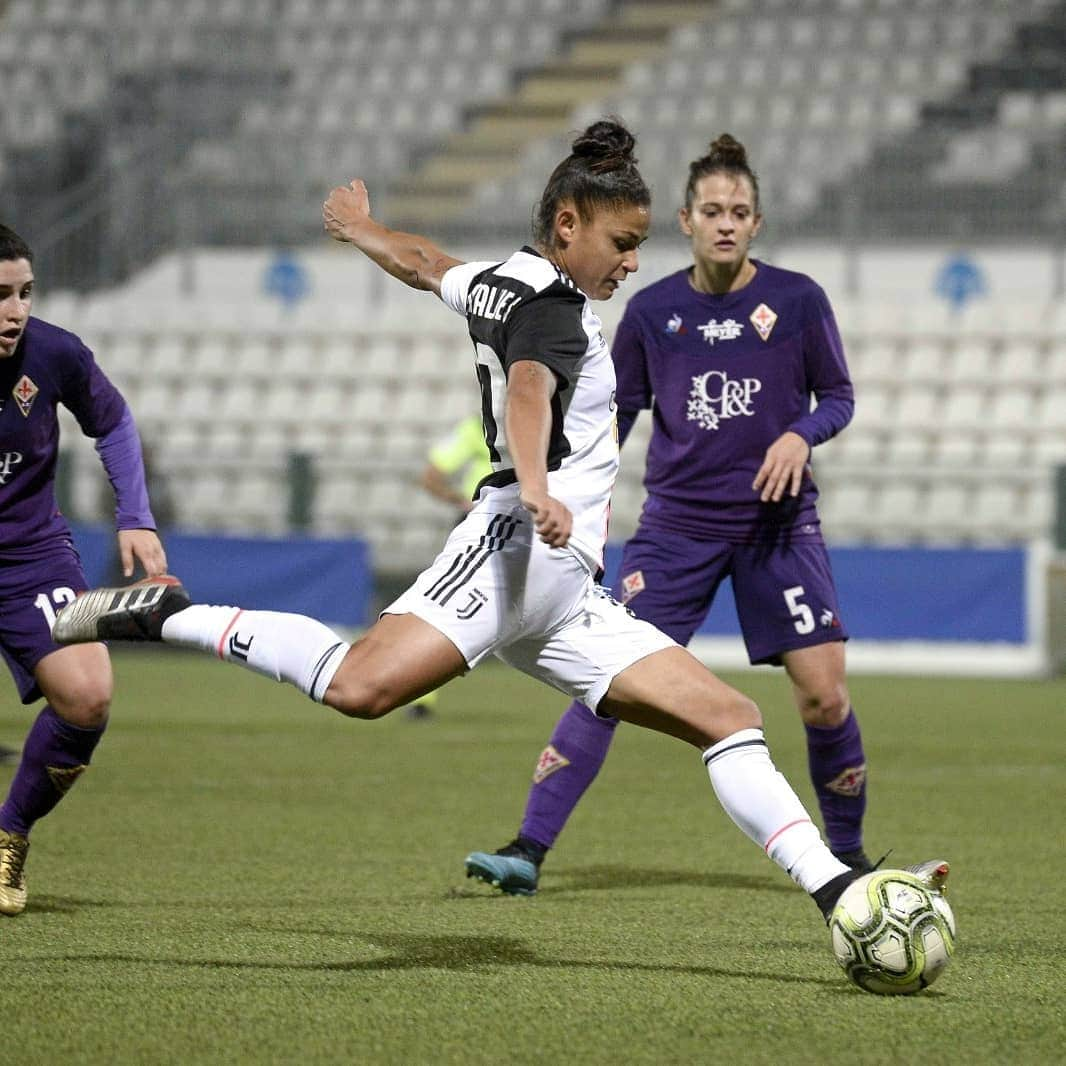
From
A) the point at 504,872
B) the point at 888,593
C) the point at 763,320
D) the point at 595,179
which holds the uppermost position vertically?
the point at 595,179

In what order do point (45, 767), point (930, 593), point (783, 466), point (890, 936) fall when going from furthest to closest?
point (930, 593) < point (783, 466) < point (45, 767) < point (890, 936)

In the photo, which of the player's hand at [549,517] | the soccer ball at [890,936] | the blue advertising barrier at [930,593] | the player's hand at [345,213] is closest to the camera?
the player's hand at [549,517]

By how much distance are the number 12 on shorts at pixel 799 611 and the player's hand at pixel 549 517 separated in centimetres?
200

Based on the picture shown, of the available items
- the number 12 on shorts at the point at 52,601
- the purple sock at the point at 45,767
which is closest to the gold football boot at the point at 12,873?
the purple sock at the point at 45,767

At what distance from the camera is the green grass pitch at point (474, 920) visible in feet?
12.4

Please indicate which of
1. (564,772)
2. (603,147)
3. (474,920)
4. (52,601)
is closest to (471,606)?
(603,147)

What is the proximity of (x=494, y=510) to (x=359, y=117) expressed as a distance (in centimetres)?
1964

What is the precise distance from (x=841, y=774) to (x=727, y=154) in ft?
6.13

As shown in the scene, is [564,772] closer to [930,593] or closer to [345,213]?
[345,213]

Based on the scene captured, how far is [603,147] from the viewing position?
4465 mm

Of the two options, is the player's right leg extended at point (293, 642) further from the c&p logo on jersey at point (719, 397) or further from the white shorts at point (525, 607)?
the c&p logo on jersey at point (719, 397)

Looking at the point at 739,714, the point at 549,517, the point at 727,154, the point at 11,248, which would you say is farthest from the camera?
the point at 727,154

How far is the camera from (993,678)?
15.1 metres

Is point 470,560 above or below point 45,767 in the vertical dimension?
above
